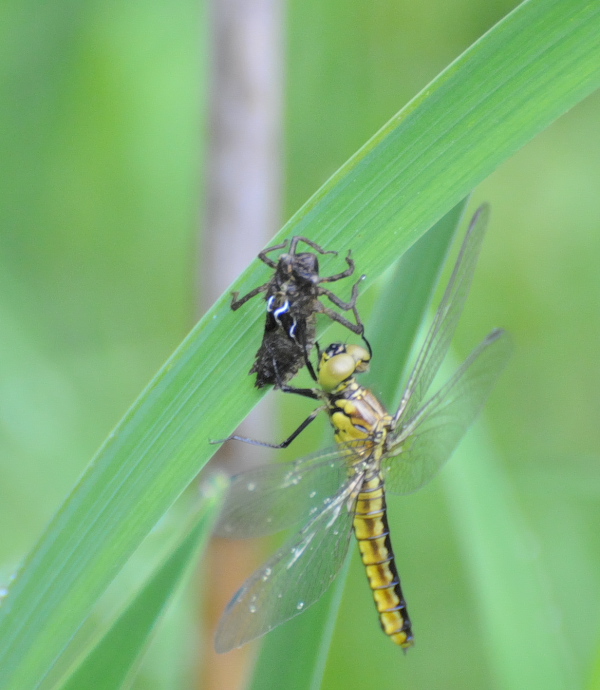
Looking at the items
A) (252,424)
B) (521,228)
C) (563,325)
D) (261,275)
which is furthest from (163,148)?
(261,275)

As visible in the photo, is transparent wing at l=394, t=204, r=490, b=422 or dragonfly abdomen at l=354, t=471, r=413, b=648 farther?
dragonfly abdomen at l=354, t=471, r=413, b=648

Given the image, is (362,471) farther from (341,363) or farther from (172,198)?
(172,198)

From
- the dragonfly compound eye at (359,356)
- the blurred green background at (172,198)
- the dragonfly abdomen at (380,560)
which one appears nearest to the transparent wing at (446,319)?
the dragonfly compound eye at (359,356)

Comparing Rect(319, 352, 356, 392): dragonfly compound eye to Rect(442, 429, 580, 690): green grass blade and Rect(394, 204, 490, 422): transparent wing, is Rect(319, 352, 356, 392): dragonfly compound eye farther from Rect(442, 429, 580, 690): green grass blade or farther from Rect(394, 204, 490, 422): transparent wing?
Rect(442, 429, 580, 690): green grass blade

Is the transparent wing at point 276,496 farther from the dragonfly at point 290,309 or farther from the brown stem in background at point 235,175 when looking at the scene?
the brown stem in background at point 235,175

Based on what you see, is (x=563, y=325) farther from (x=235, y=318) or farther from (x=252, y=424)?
(x=235, y=318)

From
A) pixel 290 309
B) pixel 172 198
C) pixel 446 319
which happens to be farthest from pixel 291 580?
pixel 172 198

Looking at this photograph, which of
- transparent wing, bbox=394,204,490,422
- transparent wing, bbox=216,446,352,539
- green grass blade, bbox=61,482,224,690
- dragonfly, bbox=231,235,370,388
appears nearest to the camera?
green grass blade, bbox=61,482,224,690

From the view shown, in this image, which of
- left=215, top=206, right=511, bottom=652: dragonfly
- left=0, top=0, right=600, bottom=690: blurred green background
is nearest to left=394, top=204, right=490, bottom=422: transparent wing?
left=215, top=206, right=511, bottom=652: dragonfly
